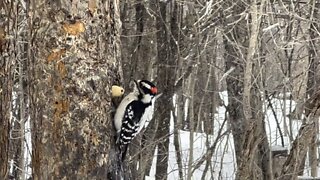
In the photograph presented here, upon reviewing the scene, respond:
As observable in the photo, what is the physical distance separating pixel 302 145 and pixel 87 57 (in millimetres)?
4019

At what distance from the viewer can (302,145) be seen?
6.59 metres

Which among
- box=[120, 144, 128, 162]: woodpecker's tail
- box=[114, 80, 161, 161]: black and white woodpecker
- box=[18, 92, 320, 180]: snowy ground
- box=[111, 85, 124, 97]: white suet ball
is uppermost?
box=[111, 85, 124, 97]: white suet ball

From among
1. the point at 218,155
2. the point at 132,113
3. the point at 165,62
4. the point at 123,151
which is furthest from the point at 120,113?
the point at 218,155

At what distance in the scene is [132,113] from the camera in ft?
13.3

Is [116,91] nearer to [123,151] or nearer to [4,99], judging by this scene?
[123,151]

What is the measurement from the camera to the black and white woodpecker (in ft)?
11.9

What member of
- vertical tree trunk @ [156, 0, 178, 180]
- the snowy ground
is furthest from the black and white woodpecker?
the snowy ground

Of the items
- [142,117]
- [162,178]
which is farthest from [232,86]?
[142,117]

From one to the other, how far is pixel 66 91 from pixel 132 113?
3.33 feet

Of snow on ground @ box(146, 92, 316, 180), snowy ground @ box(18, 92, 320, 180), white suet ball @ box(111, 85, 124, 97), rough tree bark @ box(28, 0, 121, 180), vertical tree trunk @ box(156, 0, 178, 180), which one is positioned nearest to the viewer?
rough tree bark @ box(28, 0, 121, 180)

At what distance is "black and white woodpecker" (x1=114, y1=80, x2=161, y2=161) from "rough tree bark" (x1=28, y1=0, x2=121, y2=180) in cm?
39

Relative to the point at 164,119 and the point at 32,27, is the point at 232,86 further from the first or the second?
the point at 32,27

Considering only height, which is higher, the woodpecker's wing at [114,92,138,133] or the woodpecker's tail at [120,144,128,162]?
the woodpecker's wing at [114,92,138,133]

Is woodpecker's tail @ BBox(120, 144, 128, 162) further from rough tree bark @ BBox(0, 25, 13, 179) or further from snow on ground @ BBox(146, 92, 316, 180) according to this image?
snow on ground @ BBox(146, 92, 316, 180)
